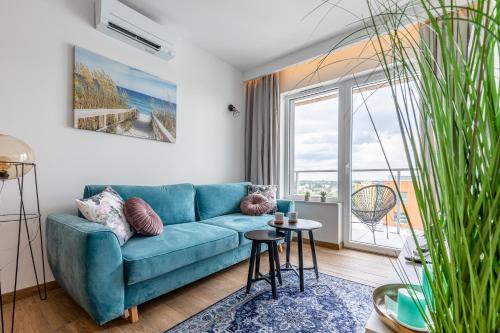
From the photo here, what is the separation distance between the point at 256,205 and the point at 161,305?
5.14 ft

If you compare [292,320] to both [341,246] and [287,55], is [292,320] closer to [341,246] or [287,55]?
[341,246]

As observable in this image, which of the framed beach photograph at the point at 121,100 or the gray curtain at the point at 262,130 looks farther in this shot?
the gray curtain at the point at 262,130

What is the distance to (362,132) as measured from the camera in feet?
10.8

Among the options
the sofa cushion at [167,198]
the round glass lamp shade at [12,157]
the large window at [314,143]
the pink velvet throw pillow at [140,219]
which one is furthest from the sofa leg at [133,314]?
the large window at [314,143]

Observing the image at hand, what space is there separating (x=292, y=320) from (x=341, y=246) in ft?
6.24

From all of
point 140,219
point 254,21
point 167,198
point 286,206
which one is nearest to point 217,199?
point 167,198

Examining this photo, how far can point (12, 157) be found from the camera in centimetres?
156

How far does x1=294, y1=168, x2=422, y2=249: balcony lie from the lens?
3.27 metres

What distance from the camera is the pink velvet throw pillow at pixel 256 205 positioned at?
3045mm

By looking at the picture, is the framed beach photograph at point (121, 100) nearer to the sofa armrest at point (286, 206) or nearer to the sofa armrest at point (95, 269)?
the sofa armrest at point (95, 269)

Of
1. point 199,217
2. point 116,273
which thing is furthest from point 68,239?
point 199,217

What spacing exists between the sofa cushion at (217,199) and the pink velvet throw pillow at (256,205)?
135mm

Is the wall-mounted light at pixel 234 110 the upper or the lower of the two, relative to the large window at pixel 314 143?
upper

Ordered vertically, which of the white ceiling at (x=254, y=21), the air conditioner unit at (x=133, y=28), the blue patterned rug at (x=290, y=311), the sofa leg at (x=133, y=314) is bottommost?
the blue patterned rug at (x=290, y=311)
